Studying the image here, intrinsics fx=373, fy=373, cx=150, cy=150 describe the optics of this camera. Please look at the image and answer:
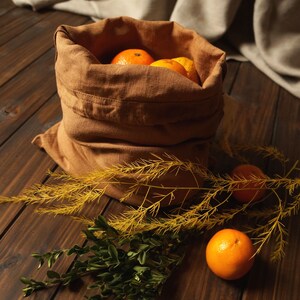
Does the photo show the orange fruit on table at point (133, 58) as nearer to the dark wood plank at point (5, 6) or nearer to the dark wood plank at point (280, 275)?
the dark wood plank at point (280, 275)

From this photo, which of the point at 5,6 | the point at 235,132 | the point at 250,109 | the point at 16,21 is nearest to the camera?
the point at 235,132

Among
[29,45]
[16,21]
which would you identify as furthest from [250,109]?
[16,21]

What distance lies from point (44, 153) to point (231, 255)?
47cm

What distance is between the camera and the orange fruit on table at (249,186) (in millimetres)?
679

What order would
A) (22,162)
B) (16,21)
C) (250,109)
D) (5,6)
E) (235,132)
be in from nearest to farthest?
1. (22,162)
2. (235,132)
3. (250,109)
4. (16,21)
5. (5,6)

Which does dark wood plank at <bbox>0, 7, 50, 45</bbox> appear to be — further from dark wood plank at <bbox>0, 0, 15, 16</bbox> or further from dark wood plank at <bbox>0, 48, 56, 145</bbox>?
dark wood plank at <bbox>0, 48, 56, 145</bbox>

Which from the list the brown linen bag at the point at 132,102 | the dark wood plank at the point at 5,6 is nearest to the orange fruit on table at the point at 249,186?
the brown linen bag at the point at 132,102

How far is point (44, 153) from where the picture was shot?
83 centimetres

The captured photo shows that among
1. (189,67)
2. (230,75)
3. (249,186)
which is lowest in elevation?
(230,75)

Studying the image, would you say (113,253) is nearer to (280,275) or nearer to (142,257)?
(142,257)

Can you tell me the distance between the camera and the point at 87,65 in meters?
0.57

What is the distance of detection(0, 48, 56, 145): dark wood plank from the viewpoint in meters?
0.91

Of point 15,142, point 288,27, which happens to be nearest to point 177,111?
point 15,142

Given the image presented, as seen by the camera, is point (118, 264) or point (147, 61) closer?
point (118, 264)
